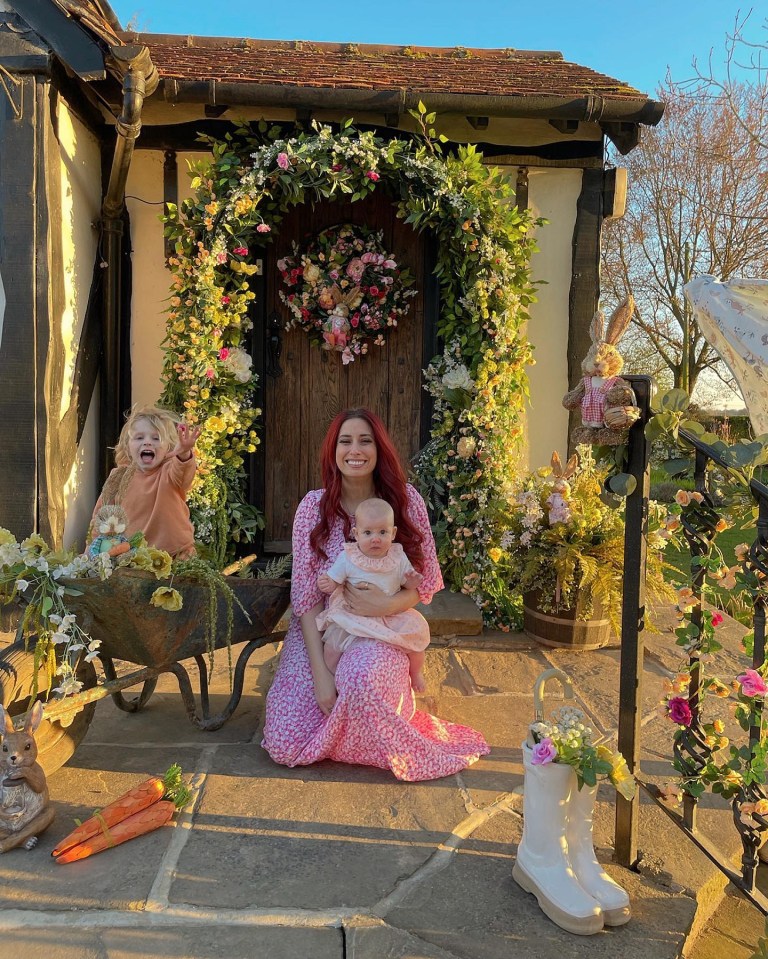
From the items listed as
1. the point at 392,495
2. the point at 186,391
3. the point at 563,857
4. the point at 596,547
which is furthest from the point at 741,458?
the point at 186,391

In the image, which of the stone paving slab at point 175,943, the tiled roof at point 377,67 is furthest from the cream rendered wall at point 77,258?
the stone paving slab at point 175,943

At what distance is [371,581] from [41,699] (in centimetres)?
129

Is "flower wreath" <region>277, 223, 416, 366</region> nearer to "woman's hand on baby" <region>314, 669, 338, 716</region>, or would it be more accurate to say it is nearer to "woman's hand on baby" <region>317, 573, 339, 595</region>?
"woman's hand on baby" <region>317, 573, 339, 595</region>

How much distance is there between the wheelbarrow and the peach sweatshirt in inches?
27.6

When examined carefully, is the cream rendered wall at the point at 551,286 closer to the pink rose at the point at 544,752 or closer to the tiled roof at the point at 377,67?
the tiled roof at the point at 377,67

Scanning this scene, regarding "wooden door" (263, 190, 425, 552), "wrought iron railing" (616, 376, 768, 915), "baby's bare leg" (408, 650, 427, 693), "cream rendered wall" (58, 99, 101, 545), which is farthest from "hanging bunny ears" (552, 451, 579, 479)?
"cream rendered wall" (58, 99, 101, 545)

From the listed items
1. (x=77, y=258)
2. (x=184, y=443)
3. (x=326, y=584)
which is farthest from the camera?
(x=77, y=258)

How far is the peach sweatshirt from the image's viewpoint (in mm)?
3498

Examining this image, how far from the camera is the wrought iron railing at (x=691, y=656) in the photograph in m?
1.83

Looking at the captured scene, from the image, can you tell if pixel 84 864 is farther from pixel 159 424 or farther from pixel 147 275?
pixel 147 275

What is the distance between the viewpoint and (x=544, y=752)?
78.0 inches

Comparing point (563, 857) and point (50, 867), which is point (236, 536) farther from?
point (563, 857)

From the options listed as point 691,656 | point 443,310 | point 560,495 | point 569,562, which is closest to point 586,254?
point 443,310

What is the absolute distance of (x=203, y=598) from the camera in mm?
2750
